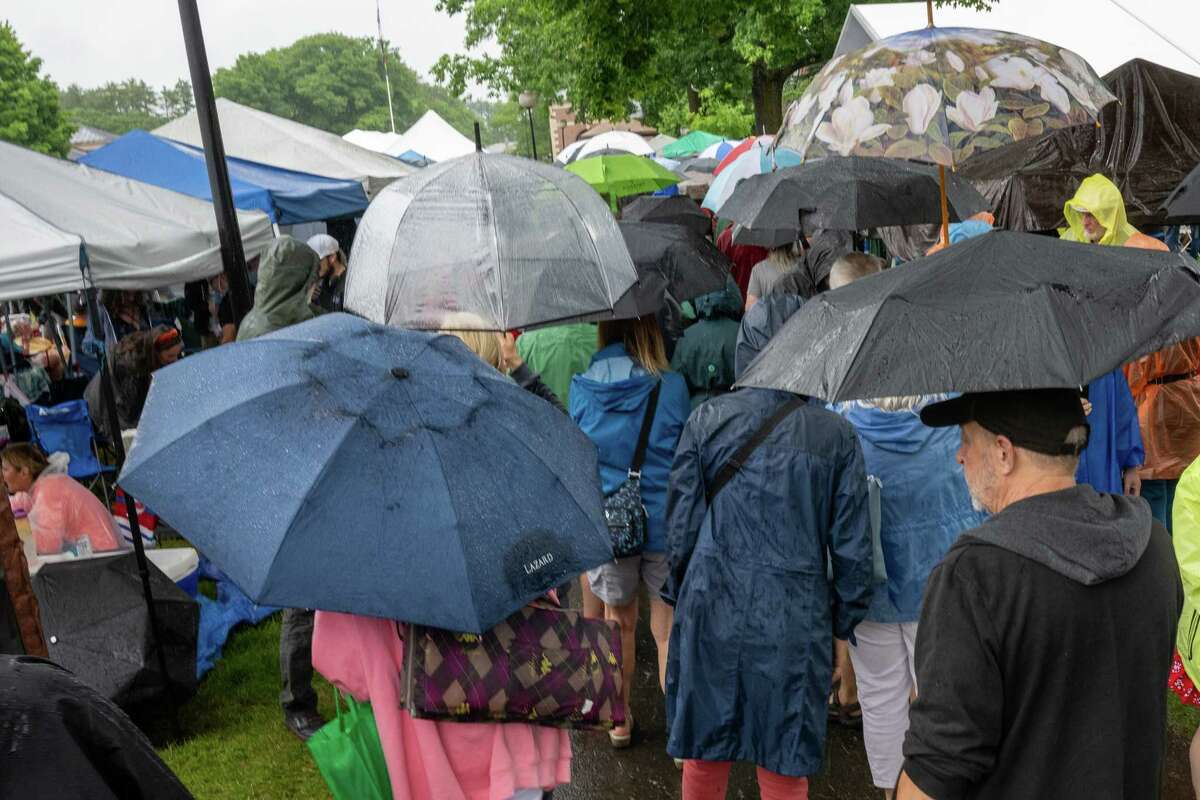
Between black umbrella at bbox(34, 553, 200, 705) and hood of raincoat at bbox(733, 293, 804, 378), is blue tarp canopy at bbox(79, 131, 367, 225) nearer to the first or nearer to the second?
black umbrella at bbox(34, 553, 200, 705)

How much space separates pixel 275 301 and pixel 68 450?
12.0 feet

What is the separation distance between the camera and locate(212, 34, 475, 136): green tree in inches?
4331

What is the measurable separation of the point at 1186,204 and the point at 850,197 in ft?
5.34

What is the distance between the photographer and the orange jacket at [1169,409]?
16.6 ft

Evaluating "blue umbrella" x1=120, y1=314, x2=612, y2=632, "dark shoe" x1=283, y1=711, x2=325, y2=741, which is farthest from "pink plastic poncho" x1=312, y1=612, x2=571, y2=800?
"dark shoe" x1=283, y1=711, x2=325, y2=741

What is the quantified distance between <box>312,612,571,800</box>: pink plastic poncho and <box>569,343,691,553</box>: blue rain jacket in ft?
5.90

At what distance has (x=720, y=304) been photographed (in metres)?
5.86

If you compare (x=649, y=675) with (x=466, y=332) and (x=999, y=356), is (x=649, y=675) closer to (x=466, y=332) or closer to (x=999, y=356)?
(x=466, y=332)

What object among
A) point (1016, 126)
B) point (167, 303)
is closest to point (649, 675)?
point (1016, 126)

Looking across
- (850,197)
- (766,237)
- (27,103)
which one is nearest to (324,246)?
(766,237)

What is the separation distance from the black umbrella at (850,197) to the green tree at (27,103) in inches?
2073

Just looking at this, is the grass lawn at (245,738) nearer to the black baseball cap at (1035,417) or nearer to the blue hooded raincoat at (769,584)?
the blue hooded raincoat at (769,584)

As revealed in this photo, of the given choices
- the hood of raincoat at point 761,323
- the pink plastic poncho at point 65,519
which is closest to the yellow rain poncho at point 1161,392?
the hood of raincoat at point 761,323

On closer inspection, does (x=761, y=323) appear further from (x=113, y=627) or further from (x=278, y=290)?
(x=113, y=627)
